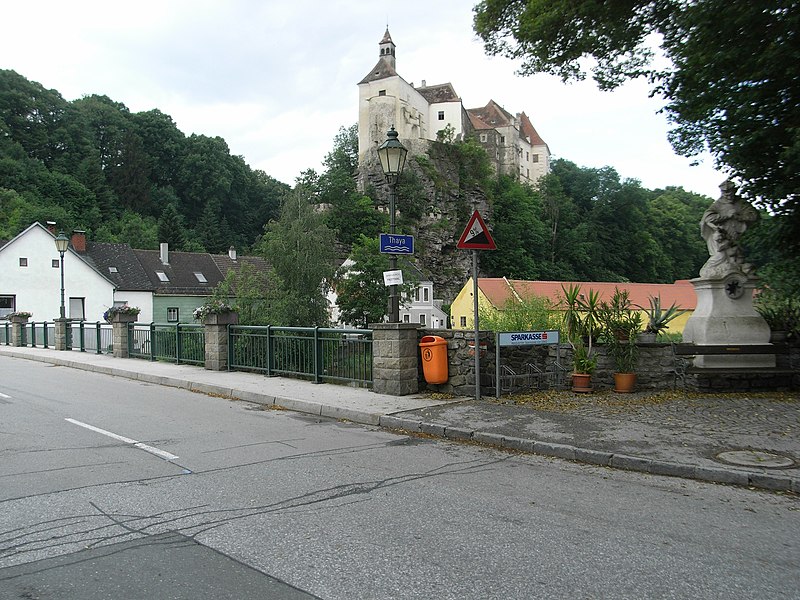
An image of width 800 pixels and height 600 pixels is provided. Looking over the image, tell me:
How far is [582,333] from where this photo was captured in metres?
11.8

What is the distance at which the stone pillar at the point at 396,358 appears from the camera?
1147cm

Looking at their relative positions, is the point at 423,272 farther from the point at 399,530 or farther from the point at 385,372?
the point at 399,530

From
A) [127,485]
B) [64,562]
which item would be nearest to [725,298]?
[127,485]

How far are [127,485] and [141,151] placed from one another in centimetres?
10383

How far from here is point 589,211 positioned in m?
105

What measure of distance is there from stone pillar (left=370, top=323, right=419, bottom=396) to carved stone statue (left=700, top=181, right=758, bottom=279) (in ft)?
19.0

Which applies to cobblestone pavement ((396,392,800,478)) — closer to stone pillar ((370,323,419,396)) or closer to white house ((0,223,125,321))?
stone pillar ((370,323,419,396))

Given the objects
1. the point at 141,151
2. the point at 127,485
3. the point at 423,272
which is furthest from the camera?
the point at 141,151

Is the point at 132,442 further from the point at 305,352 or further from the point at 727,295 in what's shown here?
the point at 727,295

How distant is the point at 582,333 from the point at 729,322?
2.65 m

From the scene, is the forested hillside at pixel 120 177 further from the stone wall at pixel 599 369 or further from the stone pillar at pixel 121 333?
the stone wall at pixel 599 369

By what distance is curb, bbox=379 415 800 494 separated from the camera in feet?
19.6

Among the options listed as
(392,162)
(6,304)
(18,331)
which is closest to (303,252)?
(18,331)

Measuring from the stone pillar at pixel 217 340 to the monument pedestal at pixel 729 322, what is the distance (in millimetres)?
11325
